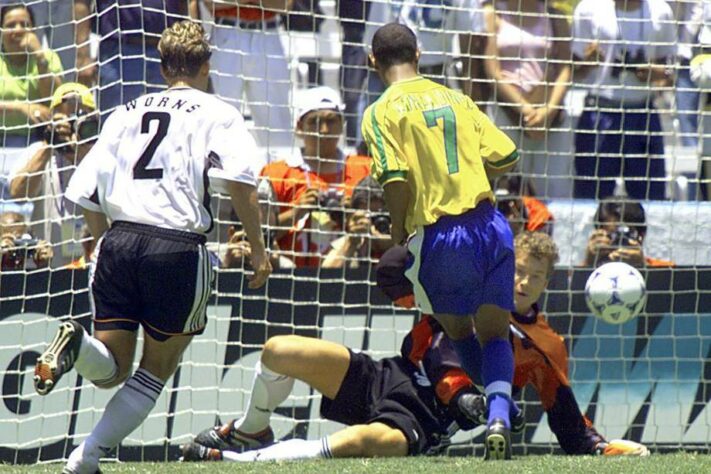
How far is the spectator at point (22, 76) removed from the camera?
7.83 meters

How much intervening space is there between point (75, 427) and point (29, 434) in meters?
0.23

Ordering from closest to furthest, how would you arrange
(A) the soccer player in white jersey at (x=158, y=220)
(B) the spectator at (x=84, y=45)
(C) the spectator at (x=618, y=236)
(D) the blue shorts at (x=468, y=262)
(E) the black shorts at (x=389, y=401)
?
(A) the soccer player in white jersey at (x=158, y=220), (D) the blue shorts at (x=468, y=262), (E) the black shorts at (x=389, y=401), (B) the spectator at (x=84, y=45), (C) the spectator at (x=618, y=236)

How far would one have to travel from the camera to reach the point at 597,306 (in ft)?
23.0

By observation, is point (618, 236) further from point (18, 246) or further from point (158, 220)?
point (158, 220)

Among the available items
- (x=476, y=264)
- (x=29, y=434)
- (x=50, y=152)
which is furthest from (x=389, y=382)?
(x=50, y=152)

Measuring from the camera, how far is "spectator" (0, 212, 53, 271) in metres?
7.28

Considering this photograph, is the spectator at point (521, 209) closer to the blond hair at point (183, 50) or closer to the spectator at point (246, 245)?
the spectator at point (246, 245)

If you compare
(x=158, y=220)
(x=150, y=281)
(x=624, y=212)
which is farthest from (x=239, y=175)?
(x=624, y=212)

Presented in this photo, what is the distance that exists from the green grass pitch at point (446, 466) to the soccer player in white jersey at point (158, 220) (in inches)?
19.1

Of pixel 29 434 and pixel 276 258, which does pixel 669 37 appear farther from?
pixel 29 434

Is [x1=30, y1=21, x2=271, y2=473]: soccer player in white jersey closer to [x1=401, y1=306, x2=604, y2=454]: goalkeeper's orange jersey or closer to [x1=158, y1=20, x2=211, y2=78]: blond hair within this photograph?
[x1=158, y1=20, x2=211, y2=78]: blond hair

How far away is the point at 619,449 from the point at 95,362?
8.71 feet

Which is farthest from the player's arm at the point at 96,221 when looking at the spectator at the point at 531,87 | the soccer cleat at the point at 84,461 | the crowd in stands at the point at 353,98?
the spectator at the point at 531,87

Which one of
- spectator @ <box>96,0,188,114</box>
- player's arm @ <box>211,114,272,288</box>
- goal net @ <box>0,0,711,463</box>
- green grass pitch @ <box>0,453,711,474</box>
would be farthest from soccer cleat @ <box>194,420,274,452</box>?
spectator @ <box>96,0,188,114</box>
